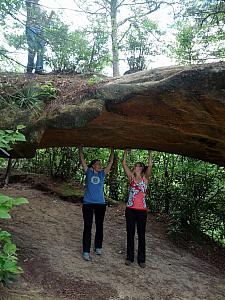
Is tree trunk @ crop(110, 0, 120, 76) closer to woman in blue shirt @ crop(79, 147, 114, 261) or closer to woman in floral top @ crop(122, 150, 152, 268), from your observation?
woman in blue shirt @ crop(79, 147, 114, 261)

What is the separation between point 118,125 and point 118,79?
2.63ft

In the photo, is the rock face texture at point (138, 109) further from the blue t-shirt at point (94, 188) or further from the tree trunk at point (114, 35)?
the tree trunk at point (114, 35)

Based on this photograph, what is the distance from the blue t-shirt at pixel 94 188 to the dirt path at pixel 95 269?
1056mm

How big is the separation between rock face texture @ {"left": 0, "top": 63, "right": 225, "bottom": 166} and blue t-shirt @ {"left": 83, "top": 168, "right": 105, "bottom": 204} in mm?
715

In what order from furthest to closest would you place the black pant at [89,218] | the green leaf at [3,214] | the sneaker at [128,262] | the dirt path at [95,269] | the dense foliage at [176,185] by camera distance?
the dense foliage at [176,185] → the sneaker at [128,262] → the black pant at [89,218] → the dirt path at [95,269] → the green leaf at [3,214]

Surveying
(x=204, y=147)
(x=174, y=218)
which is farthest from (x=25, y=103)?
(x=174, y=218)

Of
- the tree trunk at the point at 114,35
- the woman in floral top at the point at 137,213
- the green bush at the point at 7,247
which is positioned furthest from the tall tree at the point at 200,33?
the green bush at the point at 7,247

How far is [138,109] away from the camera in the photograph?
6.06m

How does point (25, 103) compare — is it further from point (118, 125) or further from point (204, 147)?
point (204, 147)

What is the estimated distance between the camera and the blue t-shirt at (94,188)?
6520mm

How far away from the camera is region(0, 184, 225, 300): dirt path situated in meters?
5.51

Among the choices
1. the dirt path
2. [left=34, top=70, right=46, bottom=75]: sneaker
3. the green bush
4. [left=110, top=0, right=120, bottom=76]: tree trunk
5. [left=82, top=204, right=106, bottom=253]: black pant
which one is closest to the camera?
the green bush

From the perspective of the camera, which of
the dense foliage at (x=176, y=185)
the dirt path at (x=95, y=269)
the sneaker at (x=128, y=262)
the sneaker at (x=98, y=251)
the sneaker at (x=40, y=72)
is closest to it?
the dirt path at (x=95, y=269)

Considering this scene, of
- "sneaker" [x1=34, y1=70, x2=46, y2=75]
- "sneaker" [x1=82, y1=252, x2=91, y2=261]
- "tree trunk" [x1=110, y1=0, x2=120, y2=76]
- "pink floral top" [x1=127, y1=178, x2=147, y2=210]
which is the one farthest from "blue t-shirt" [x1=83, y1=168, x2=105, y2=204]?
"tree trunk" [x1=110, y1=0, x2=120, y2=76]
